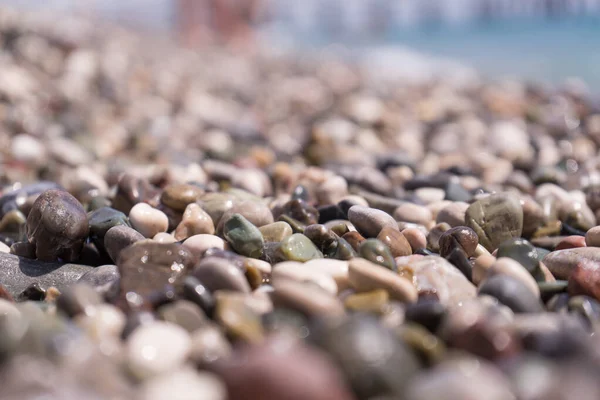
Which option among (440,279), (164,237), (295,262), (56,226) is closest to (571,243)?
(440,279)

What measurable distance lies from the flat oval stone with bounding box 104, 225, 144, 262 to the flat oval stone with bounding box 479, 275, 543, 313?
106cm

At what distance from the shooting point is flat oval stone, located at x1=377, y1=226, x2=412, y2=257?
6.48 feet

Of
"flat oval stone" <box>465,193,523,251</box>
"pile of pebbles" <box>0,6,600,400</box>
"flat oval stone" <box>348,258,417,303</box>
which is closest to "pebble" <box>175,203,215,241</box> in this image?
"pile of pebbles" <box>0,6,600,400</box>

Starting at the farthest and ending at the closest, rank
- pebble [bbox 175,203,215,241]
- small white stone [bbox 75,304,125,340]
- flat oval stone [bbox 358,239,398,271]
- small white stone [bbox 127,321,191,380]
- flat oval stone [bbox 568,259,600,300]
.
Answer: pebble [bbox 175,203,215,241] < flat oval stone [bbox 358,239,398,271] < flat oval stone [bbox 568,259,600,300] < small white stone [bbox 75,304,125,340] < small white stone [bbox 127,321,191,380]

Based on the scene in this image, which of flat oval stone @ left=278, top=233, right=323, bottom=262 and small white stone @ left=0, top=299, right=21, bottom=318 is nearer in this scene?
small white stone @ left=0, top=299, right=21, bottom=318

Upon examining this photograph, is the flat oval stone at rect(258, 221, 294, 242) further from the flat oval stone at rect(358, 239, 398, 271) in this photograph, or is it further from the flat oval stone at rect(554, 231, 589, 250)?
the flat oval stone at rect(554, 231, 589, 250)

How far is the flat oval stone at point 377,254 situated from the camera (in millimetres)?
1770

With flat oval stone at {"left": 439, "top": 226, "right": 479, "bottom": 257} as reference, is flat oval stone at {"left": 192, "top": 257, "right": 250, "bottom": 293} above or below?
above

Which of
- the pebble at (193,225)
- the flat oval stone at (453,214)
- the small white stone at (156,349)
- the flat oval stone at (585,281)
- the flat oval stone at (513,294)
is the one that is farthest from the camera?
the flat oval stone at (453,214)

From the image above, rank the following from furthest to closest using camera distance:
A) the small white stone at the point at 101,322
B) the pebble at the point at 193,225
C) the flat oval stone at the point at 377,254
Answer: the pebble at the point at 193,225
the flat oval stone at the point at 377,254
the small white stone at the point at 101,322

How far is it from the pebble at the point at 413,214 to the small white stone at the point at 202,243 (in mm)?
772

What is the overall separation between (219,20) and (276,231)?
33.3 ft

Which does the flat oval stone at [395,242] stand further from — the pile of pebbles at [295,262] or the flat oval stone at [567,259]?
the flat oval stone at [567,259]

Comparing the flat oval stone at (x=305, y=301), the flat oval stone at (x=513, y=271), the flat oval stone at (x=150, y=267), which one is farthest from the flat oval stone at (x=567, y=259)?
the flat oval stone at (x=150, y=267)
